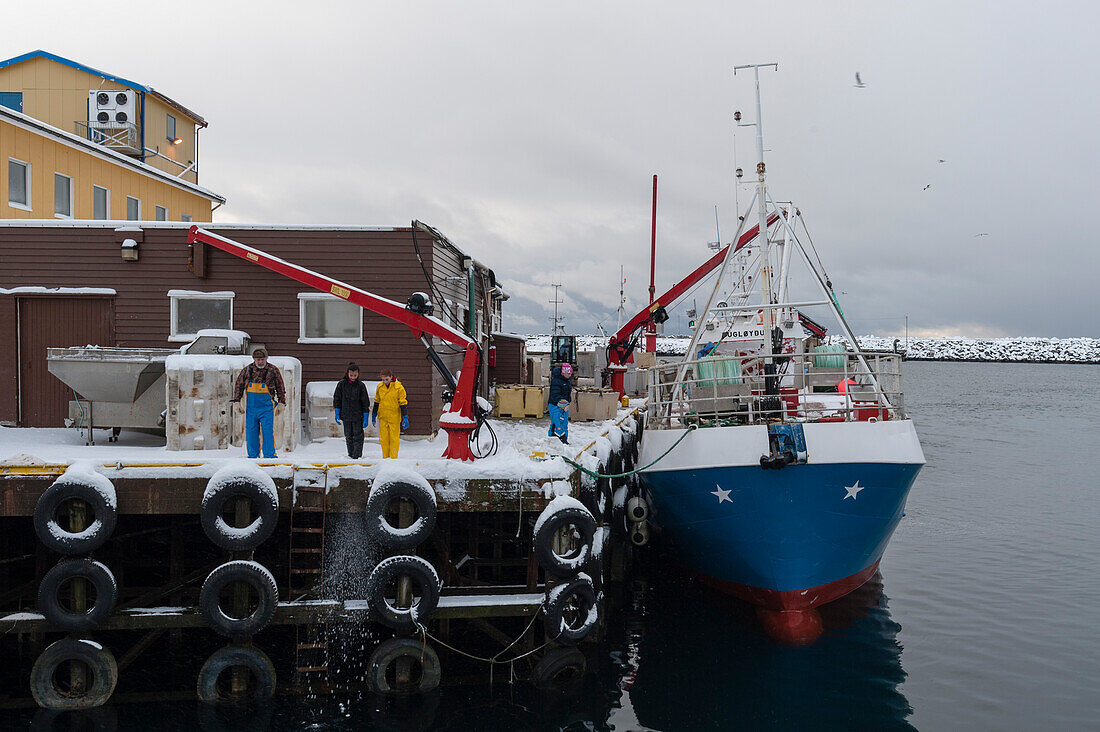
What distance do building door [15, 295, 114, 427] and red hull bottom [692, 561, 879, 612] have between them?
12857 millimetres

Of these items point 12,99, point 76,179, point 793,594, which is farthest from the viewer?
point 12,99

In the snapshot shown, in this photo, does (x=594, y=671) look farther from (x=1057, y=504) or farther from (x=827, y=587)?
(x=1057, y=504)

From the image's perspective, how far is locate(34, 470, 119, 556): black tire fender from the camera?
27.7 feet

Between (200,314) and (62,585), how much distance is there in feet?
21.8

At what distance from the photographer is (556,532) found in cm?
908

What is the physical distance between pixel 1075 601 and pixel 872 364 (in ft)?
20.1

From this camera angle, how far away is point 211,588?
864 centimetres

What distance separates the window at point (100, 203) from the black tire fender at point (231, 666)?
1705cm

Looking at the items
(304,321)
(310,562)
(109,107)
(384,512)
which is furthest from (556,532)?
(109,107)

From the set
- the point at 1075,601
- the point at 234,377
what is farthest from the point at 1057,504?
the point at 234,377

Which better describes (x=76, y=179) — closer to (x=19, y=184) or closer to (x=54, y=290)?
(x=19, y=184)

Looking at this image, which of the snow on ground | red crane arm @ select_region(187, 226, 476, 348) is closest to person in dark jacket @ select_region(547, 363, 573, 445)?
the snow on ground

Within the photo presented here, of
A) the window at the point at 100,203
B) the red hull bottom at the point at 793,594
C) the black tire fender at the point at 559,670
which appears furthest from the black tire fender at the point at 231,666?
the window at the point at 100,203

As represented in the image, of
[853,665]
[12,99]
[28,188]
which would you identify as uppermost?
[12,99]
